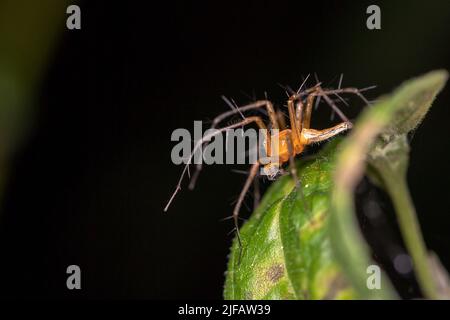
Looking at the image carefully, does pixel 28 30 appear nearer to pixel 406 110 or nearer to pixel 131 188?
pixel 131 188

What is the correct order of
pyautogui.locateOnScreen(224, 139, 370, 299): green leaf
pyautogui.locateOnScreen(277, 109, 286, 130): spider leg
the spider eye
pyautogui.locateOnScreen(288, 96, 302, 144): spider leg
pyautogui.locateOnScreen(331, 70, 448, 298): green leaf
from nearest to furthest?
pyautogui.locateOnScreen(331, 70, 448, 298): green leaf → pyautogui.locateOnScreen(224, 139, 370, 299): green leaf → the spider eye → pyautogui.locateOnScreen(288, 96, 302, 144): spider leg → pyautogui.locateOnScreen(277, 109, 286, 130): spider leg

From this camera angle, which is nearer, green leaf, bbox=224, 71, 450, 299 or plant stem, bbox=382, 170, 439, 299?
green leaf, bbox=224, 71, 450, 299

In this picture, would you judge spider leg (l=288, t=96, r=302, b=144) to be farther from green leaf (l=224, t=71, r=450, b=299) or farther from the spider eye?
green leaf (l=224, t=71, r=450, b=299)

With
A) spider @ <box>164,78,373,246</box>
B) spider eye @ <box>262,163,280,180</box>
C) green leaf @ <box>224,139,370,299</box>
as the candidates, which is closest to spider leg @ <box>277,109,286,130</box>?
spider @ <box>164,78,373,246</box>

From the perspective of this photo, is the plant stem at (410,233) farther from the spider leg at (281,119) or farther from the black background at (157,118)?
the black background at (157,118)

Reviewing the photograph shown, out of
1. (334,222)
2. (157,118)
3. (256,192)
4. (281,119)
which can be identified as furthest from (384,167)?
(157,118)

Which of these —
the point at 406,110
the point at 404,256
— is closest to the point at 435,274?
the point at 406,110

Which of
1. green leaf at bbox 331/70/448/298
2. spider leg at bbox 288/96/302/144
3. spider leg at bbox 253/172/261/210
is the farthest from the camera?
spider leg at bbox 288/96/302/144

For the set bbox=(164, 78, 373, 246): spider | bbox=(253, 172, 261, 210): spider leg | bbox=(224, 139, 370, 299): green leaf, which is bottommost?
bbox=(224, 139, 370, 299): green leaf
